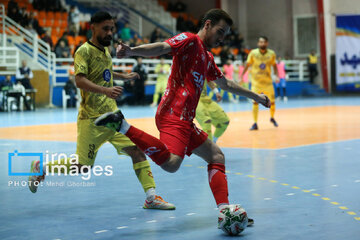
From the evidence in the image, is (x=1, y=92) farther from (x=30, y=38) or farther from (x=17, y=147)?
(x=17, y=147)

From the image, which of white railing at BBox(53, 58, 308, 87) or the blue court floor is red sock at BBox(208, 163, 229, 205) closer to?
the blue court floor

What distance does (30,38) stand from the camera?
27.2 metres

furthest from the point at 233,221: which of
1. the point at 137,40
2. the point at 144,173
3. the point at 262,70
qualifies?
the point at 137,40

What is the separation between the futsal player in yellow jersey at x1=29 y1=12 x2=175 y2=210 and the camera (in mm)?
6270

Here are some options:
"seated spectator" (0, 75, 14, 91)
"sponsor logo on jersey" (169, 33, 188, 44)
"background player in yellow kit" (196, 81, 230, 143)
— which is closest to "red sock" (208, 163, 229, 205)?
"sponsor logo on jersey" (169, 33, 188, 44)

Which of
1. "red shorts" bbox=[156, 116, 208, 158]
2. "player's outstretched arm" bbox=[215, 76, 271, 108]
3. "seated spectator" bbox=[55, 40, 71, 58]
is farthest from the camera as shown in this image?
"seated spectator" bbox=[55, 40, 71, 58]

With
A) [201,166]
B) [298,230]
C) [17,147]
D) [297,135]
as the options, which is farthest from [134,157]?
[297,135]

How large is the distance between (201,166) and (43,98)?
17930 millimetres

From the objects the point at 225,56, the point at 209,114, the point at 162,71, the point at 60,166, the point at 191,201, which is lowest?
the point at 191,201

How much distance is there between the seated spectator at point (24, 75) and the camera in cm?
2420

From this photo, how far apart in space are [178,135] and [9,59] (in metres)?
22.3

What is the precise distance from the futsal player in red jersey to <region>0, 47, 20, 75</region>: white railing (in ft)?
68.3

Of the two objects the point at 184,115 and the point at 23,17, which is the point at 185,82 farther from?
the point at 23,17

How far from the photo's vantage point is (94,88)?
19.5ft
